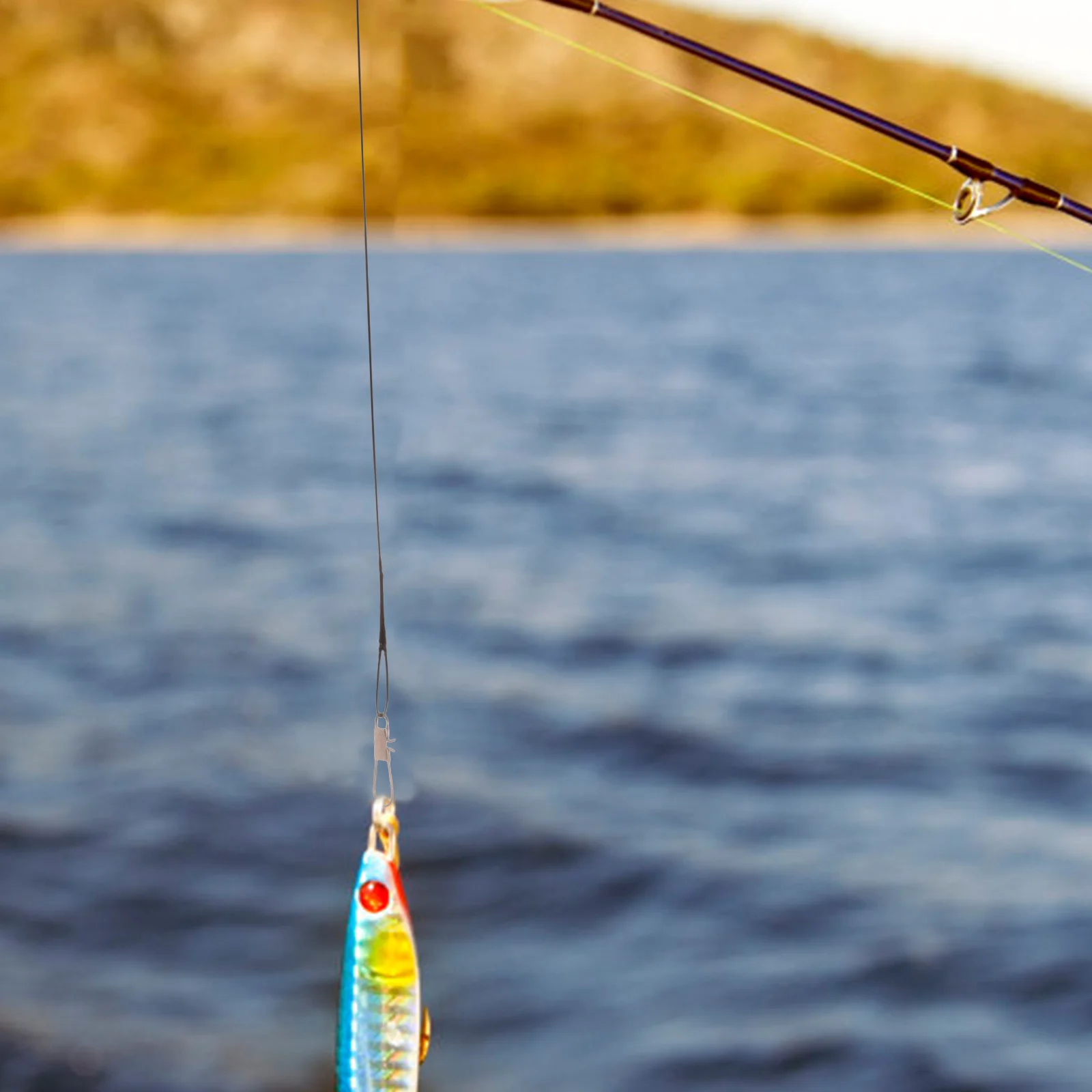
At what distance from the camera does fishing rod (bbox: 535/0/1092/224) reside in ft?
11.0

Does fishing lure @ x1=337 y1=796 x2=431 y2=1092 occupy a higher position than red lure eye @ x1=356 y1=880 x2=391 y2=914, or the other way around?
red lure eye @ x1=356 y1=880 x2=391 y2=914

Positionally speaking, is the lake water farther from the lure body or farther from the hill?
the hill

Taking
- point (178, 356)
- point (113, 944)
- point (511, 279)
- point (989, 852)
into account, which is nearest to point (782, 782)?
point (989, 852)

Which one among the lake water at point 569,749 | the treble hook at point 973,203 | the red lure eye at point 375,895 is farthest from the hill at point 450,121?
the red lure eye at point 375,895

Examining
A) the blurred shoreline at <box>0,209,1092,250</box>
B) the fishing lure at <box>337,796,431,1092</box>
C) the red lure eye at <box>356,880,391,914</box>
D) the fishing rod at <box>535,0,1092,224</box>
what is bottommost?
the fishing lure at <box>337,796,431,1092</box>

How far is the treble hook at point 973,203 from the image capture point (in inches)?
144

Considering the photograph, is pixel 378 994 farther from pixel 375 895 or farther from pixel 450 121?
pixel 450 121

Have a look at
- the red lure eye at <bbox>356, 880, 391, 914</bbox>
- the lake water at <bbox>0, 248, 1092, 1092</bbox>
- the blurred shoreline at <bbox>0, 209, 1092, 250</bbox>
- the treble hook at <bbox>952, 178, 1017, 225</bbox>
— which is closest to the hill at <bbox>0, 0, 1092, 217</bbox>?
the blurred shoreline at <bbox>0, 209, 1092, 250</bbox>

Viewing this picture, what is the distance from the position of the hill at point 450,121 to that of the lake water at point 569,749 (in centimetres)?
7692

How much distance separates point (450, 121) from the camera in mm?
121938

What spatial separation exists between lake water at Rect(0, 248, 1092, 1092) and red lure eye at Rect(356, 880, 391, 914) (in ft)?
16.8

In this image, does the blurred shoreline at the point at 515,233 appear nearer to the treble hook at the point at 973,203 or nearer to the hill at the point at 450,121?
the hill at the point at 450,121

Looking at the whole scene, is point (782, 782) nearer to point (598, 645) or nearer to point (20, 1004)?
point (598, 645)

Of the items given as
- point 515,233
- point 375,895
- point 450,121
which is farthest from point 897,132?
point 450,121
